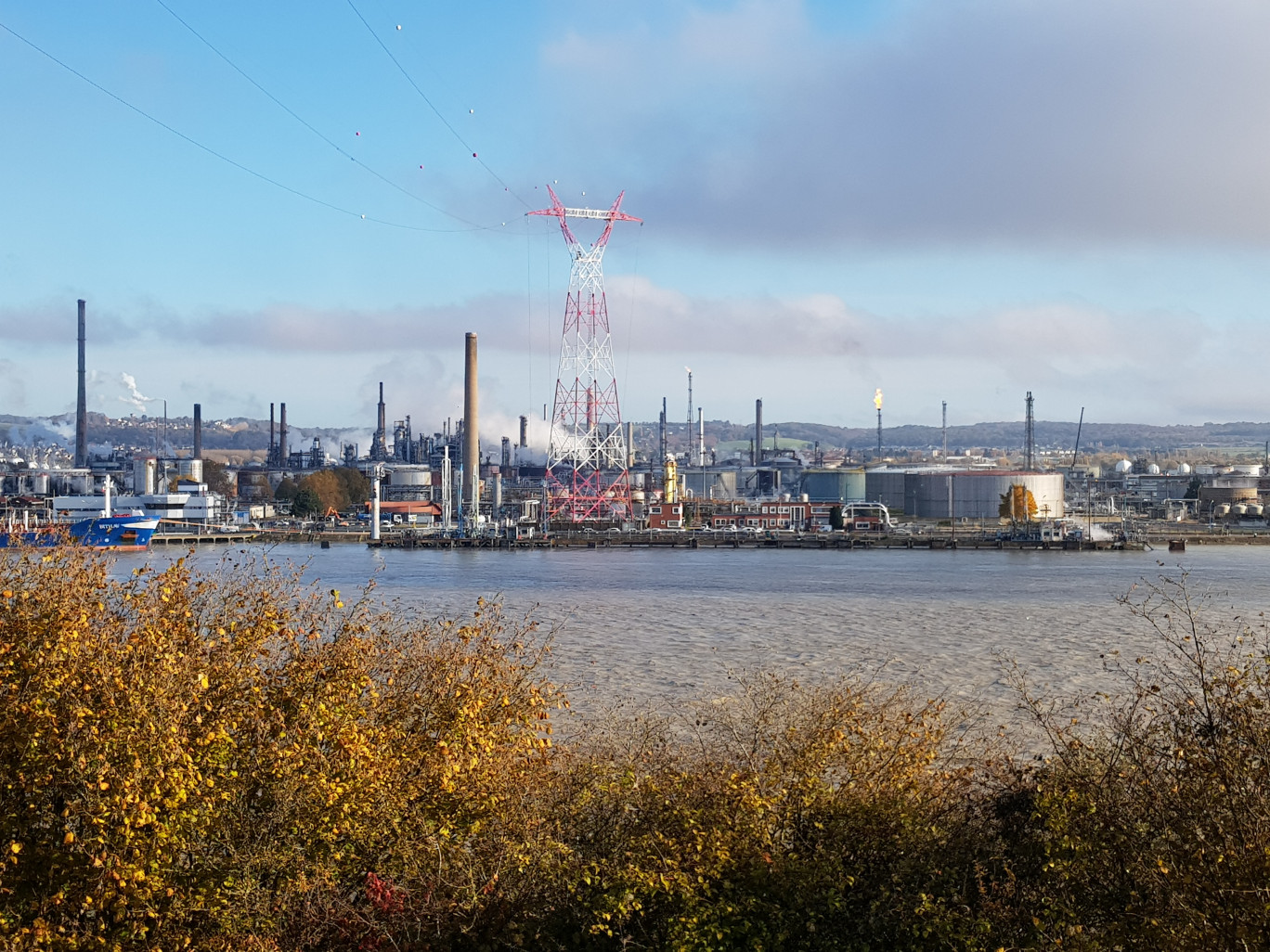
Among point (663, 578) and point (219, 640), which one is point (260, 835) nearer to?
point (219, 640)

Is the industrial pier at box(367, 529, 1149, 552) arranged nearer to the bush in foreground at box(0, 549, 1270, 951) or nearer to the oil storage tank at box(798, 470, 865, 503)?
the oil storage tank at box(798, 470, 865, 503)

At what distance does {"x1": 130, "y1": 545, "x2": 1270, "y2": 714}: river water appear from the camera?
8977 mm

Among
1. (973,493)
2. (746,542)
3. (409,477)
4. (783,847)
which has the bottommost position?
(746,542)

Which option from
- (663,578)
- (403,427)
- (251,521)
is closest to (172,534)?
(251,521)

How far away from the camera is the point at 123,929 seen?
9.70 feet

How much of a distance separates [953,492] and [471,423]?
44.7ft

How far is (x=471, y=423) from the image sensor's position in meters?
32.8

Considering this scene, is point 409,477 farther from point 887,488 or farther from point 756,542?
point 756,542

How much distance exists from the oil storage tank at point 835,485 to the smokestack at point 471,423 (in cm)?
1288

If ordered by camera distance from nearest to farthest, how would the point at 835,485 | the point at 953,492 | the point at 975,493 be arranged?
the point at 975,493 < the point at 953,492 < the point at 835,485

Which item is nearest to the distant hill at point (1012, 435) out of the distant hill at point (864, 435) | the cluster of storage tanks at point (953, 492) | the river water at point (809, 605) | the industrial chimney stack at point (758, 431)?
the distant hill at point (864, 435)

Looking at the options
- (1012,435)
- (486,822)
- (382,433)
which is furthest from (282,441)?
(1012,435)

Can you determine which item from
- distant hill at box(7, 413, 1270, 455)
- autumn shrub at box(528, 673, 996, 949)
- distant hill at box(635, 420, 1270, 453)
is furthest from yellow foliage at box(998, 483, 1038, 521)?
distant hill at box(635, 420, 1270, 453)

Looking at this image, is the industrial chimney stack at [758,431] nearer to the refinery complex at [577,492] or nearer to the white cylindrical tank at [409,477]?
the refinery complex at [577,492]
